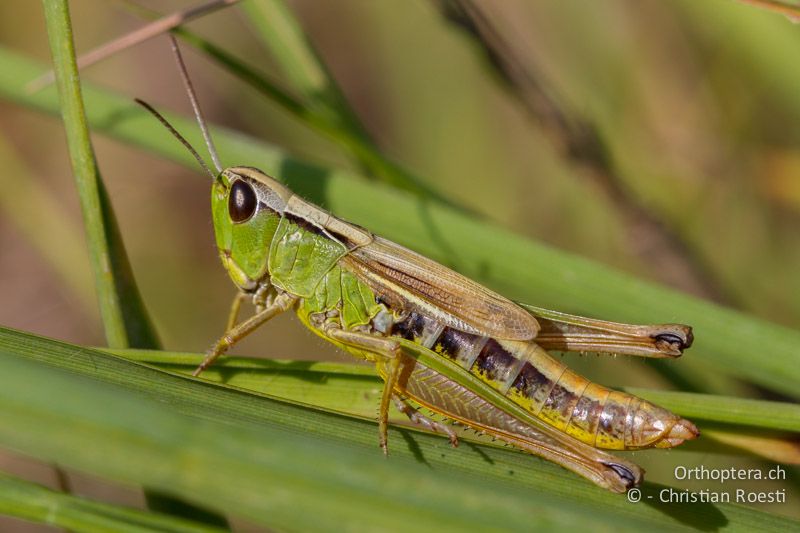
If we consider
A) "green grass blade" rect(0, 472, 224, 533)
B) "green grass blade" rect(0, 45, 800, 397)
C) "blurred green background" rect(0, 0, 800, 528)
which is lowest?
"green grass blade" rect(0, 472, 224, 533)

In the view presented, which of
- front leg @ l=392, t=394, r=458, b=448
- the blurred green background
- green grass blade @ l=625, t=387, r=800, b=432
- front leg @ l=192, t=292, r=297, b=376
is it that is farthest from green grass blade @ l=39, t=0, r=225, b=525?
the blurred green background

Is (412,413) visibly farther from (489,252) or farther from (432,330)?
(489,252)

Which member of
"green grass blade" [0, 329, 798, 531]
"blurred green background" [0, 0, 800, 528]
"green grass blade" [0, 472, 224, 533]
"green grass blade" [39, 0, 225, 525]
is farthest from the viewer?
"blurred green background" [0, 0, 800, 528]

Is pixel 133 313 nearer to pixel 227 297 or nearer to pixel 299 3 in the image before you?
pixel 227 297

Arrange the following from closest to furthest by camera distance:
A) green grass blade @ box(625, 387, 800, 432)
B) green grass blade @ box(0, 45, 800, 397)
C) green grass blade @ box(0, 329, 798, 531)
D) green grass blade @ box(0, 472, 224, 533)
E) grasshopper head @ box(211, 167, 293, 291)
Answer: green grass blade @ box(0, 329, 798, 531)
green grass blade @ box(0, 472, 224, 533)
green grass blade @ box(625, 387, 800, 432)
green grass blade @ box(0, 45, 800, 397)
grasshopper head @ box(211, 167, 293, 291)

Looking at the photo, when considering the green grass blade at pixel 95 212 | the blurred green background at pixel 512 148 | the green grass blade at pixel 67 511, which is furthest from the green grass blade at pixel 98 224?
the blurred green background at pixel 512 148

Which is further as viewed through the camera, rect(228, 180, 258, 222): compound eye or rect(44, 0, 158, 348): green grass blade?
rect(228, 180, 258, 222): compound eye

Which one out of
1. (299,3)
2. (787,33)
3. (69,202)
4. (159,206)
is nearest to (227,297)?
(159,206)

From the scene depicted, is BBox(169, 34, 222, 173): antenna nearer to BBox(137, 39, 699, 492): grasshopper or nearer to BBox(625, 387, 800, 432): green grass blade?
BBox(137, 39, 699, 492): grasshopper
